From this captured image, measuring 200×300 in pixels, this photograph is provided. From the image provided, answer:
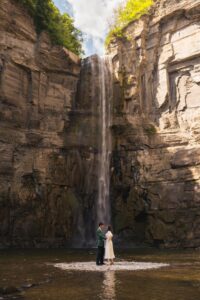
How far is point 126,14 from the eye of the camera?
41594 millimetres

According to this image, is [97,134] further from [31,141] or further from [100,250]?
[100,250]

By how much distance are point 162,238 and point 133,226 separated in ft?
9.84

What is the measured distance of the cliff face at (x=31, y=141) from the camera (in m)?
30.6

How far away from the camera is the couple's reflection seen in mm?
9516

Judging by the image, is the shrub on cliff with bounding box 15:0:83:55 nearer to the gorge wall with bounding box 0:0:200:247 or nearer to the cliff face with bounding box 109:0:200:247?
the gorge wall with bounding box 0:0:200:247

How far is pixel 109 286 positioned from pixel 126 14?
118 feet

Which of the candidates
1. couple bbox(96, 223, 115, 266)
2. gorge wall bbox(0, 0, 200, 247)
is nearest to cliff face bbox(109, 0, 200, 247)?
gorge wall bbox(0, 0, 200, 247)

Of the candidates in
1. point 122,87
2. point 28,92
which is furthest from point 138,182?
point 28,92

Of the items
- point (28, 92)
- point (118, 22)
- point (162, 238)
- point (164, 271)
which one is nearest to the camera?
point (164, 271)

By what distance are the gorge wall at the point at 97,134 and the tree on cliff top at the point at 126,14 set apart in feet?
3.26

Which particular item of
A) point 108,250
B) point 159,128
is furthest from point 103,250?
point 159,128

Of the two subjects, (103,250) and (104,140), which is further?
(104,140)

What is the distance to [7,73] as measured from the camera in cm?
3166

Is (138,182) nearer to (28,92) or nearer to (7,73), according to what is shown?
(28,92)
